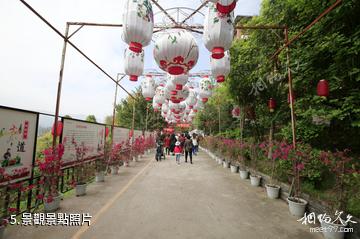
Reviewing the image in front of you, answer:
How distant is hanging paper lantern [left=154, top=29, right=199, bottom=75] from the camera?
11.7 feet

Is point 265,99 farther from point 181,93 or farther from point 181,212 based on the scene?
point 181,212

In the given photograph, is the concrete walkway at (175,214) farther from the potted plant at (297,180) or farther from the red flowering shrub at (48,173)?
the red flowering shrub at (48,173)

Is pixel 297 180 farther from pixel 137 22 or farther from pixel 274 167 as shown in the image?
pixel 137 22

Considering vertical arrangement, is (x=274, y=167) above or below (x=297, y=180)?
above

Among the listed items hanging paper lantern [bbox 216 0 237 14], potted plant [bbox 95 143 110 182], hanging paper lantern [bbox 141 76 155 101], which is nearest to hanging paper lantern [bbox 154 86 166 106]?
hanging paper lantern [bbox 141 76 155 101]

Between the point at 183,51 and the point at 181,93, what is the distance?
3.03 m

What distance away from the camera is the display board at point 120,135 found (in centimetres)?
858

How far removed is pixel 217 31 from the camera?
313cm

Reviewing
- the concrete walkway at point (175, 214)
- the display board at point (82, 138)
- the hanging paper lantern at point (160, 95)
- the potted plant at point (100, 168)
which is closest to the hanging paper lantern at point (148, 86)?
the hanging paper lantern at point (160, 95)

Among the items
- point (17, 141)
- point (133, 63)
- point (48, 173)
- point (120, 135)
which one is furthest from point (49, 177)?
point (120, 135)

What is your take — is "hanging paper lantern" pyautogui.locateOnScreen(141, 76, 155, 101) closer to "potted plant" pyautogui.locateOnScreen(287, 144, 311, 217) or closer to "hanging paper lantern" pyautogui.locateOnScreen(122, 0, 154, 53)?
"hanging paper lantern" pyautogui.locateOnScreen(122, 0, 154, 53)

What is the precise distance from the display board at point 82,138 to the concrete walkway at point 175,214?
1.05m

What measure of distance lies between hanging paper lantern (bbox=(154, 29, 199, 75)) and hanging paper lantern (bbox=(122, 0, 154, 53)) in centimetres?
50

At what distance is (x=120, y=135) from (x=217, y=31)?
24.7 feet
